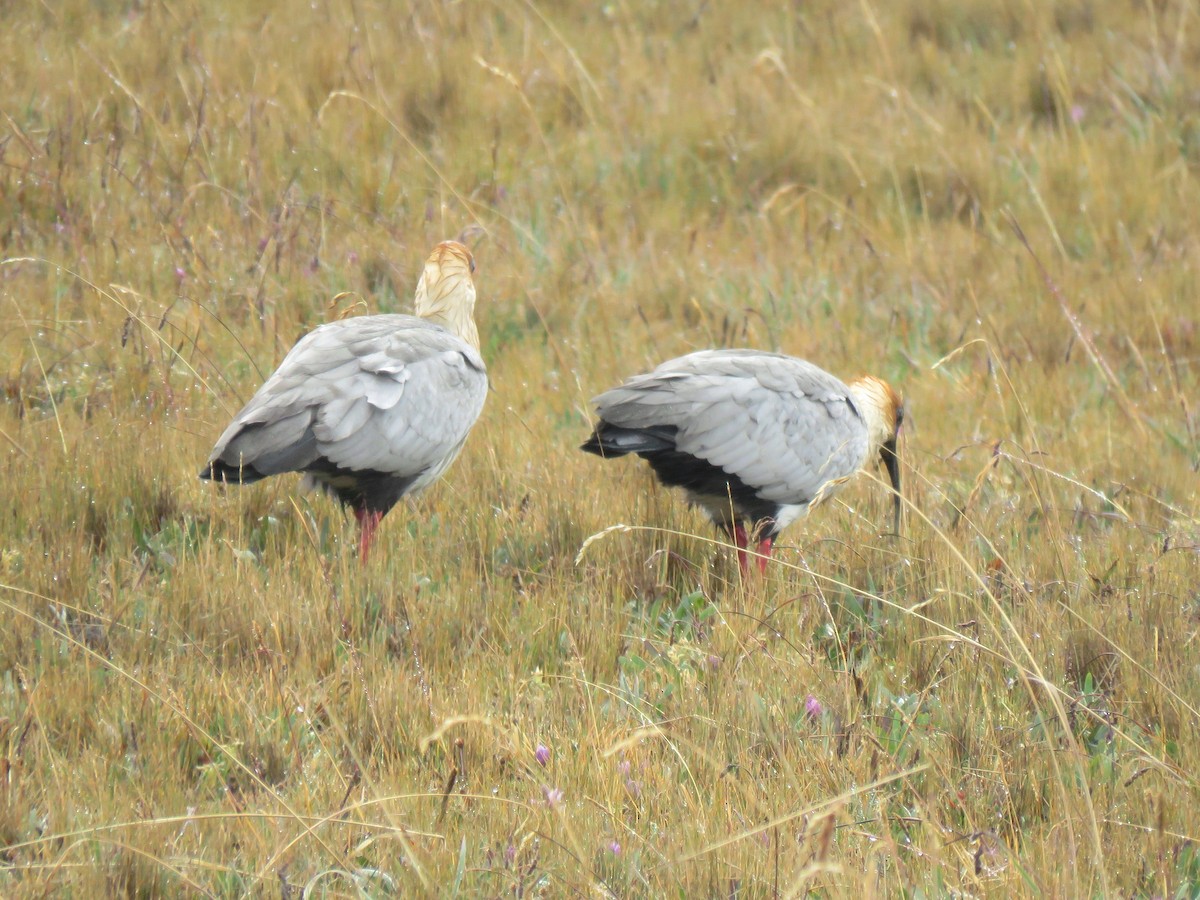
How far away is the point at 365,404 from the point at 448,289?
957mm

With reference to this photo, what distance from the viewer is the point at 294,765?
3059 millimetres

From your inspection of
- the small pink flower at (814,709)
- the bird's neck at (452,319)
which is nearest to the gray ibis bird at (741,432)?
the bird's neck at (452,319)

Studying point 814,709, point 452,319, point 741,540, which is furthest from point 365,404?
point 814,709

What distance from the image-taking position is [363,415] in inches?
164

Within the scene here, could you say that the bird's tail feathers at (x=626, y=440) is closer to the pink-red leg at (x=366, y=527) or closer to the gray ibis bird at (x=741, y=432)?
the gray ibis bird at (x=741, y=432)

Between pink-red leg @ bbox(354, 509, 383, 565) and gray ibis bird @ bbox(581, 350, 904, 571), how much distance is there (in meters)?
0.71

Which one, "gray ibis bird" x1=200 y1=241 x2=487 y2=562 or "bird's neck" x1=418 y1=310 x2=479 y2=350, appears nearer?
"gray ibis bird" x1=200 y1=241 x2=487 y2=562

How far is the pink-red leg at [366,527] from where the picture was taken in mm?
4160

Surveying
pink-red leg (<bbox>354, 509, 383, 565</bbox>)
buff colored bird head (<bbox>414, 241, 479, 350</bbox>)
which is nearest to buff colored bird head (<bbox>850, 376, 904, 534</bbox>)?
buff colored bird head (<bbox>414, 241, 479, 350</bbox>)

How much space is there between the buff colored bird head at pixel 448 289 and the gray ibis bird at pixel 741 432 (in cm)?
83

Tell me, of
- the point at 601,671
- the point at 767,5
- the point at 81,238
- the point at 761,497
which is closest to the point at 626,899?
the point at 601,671

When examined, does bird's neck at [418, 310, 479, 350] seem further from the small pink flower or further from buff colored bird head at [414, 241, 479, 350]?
the small pink flower

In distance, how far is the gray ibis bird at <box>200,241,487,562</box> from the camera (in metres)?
3.96

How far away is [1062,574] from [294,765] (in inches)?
91.5
